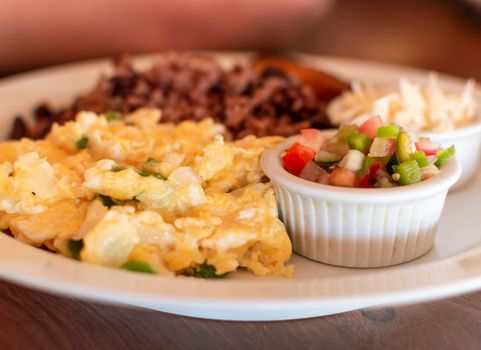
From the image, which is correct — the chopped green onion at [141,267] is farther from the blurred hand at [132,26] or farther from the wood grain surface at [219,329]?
the blurred hand at [132,26]

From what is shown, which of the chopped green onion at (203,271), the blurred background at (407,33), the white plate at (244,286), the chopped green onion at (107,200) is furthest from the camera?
the blurred background at (407,33)

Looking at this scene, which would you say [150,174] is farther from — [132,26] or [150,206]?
[132,26]

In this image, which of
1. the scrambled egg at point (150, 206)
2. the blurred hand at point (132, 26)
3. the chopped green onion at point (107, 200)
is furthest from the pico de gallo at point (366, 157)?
the blurred hand at point (132, 26)

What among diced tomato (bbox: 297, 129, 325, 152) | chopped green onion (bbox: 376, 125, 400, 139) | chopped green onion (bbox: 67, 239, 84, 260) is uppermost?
chopped green onion (bbox: 376, 125, 400, 139)

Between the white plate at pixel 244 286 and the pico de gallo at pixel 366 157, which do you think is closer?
the white plate at pixel 244 286

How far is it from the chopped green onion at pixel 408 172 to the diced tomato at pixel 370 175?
0.19 ft

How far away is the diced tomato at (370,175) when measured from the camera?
1.76 meters

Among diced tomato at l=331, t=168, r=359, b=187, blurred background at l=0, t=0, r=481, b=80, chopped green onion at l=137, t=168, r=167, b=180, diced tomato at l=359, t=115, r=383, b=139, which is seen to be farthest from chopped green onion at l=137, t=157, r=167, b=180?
blurred background at l=0, t=0, r=481, b=80

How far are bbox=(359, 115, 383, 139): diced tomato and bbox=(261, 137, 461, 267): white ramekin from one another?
241 mm

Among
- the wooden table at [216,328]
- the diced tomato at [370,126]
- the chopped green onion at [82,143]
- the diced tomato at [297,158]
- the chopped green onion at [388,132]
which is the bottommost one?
the wooden table at [216,328]

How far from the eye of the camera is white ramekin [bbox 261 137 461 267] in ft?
5.67

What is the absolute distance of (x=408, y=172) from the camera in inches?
68.3

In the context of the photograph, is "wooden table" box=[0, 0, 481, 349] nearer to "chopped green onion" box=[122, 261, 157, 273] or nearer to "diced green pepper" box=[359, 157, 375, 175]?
"chopped green onion" box=[122, 261, 157, 273]

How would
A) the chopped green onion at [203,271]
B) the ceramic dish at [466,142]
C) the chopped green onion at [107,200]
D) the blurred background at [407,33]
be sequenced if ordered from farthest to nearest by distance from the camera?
1. the blurred background at [407,33]
2. the ceramic dish at [466,142]
3. the chopped green onion at [107,200]
4. the chopped green onion at [203,271]
